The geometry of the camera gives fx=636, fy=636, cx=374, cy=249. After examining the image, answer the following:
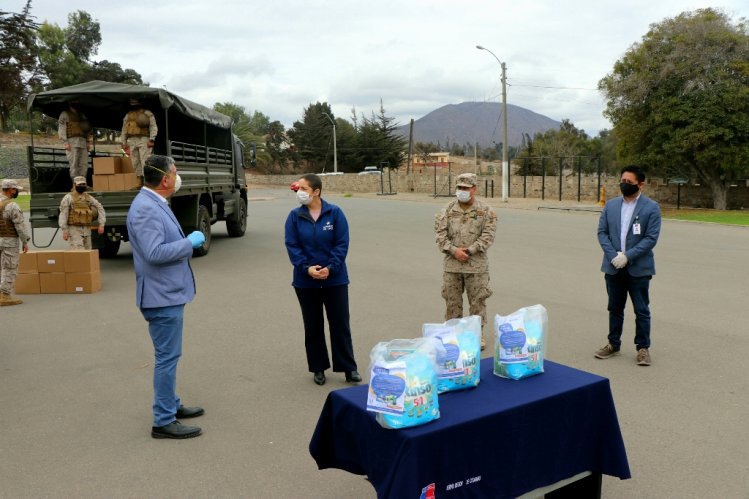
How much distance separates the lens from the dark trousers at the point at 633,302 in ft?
19.7

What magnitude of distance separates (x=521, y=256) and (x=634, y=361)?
7392 millimetres

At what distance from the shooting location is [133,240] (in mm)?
4328

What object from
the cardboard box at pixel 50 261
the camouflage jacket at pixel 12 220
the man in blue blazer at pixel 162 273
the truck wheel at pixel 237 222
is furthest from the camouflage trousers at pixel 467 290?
the truck wheel at pixel 237 222

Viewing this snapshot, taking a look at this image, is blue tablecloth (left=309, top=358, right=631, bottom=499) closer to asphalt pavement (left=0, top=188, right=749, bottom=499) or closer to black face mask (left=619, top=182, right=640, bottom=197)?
asphalt pavement (left=0, top=188, right=749, bottom=499)

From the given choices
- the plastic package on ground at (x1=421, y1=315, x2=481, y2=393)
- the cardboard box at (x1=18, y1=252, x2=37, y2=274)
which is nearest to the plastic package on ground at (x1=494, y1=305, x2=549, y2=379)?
the plastic package on ground at (x1=421, y1=315, x2=481, y2=393)

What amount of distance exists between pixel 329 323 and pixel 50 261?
6557mm

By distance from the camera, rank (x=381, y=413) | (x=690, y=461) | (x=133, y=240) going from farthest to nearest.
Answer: (x=133, y=240)
(x=690, y=461)
(x=381, y=413)

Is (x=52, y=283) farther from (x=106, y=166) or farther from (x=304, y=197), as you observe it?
(x=304, y=197)

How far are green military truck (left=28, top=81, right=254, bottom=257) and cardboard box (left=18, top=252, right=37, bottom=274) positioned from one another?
1763mm

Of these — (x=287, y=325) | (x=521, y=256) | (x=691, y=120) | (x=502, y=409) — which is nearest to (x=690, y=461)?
(x=502, y=409)

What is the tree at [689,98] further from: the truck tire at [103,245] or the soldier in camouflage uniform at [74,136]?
the soldier in camouflage uniform at [74,136]

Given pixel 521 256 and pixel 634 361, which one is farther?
pixel 521 256

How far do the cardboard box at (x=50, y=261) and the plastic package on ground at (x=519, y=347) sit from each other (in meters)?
8.64

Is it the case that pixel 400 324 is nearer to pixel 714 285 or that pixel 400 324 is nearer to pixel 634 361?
pixel 634 361
